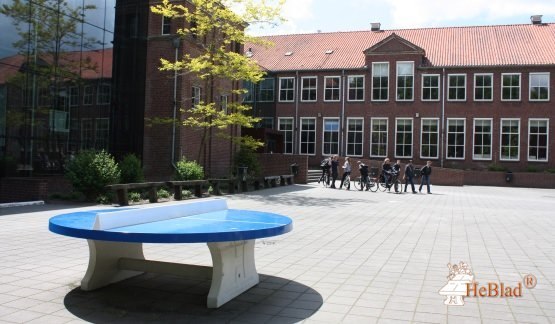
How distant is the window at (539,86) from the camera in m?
37.7

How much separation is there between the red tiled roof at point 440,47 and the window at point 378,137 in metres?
5.15

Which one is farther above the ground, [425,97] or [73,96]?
[425,97]

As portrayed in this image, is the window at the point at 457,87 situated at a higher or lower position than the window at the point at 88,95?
higher

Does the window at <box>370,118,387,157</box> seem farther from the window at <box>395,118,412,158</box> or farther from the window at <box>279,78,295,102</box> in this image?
the window at <box>279,78,295,102</box>

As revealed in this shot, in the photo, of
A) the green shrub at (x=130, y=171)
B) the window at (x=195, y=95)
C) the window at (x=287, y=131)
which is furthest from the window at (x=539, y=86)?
the green shrub at (x=130, y=171)

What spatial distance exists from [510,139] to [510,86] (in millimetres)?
4052

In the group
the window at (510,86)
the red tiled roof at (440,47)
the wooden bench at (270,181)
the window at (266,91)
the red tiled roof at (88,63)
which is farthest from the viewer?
the window at (266,91)

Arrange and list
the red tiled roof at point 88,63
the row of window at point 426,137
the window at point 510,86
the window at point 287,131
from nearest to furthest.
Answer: the red tiled roof at point 88,63 → the row of window at point 426,137 → the window at point 510,86 → the window at point 287,131

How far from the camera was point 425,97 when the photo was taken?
4038cm

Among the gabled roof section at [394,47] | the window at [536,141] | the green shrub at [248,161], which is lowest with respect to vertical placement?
the green shrub at [248,161]

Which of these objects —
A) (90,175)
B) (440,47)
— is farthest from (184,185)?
(440,47)

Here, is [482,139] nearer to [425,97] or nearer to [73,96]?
[425,97]

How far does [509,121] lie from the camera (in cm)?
3850

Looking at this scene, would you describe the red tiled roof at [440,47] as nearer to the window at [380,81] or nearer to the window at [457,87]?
the window at [457,87]
